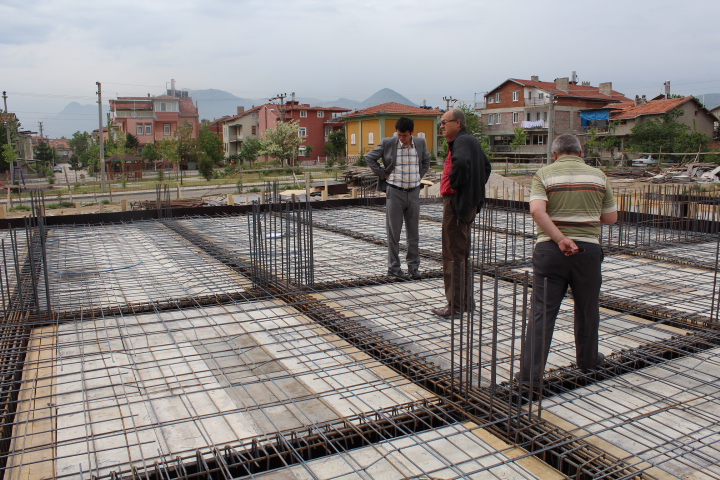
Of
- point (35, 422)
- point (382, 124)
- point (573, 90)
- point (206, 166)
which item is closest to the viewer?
point (35, 422)

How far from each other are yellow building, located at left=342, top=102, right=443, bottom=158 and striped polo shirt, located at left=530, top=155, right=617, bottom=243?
2703 cm

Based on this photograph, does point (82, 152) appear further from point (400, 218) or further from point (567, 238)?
point (567, 238)

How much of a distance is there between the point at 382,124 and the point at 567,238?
28.0m

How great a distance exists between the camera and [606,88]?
39875mm

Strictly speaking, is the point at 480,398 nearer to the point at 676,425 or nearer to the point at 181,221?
the point at 676,425

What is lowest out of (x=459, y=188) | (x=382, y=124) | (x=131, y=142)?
(x=459, y=188)

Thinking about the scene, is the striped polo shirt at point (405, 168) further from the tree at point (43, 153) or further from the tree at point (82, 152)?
the tree at point (43, 153)

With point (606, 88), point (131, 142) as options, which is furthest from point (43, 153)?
point (606, 88)

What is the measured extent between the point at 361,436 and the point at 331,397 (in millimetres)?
405

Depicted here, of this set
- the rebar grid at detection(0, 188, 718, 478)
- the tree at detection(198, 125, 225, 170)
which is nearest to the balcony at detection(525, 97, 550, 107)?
the tree at detection(198, 125, 225, 170)

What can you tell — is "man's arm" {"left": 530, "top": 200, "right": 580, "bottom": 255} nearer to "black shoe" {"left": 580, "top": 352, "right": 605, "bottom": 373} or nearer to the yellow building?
"black shoe" {"left": 580, "top": 352, "right": 605, "bottom": 373}

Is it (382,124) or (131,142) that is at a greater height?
(382,124)

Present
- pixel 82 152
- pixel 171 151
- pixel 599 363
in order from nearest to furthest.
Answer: pixel 599 363 < pixel 171 151 < pixel 82 152

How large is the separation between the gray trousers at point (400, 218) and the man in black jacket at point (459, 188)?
896mm
